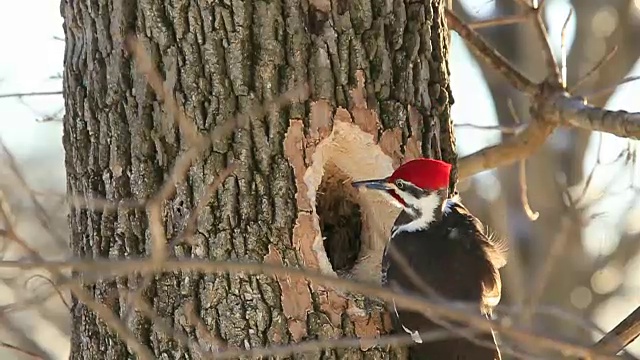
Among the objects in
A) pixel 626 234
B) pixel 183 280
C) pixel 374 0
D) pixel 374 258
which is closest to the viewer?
pixel 183 280

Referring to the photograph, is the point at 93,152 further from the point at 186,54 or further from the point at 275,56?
the point at 275,56

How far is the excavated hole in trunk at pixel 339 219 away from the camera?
11.4ft

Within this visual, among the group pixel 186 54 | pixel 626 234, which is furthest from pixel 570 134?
pixel 186 54

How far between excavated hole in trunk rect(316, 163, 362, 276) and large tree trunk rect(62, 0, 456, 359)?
26 centimetres

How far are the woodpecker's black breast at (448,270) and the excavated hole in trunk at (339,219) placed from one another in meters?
0.16

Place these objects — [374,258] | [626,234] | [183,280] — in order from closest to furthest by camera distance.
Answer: [183,280]
[374,258]
[626,234]

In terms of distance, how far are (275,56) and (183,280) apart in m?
0.69

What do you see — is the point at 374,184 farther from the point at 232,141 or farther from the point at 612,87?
the point at 612,87

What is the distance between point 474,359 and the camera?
3.14 m

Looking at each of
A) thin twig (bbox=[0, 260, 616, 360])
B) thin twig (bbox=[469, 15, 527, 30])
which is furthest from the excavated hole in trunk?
thin twig (bbox=[0, 260, 616, 360])

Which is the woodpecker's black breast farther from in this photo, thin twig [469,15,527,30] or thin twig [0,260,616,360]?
thin twig [0,260,616,360]

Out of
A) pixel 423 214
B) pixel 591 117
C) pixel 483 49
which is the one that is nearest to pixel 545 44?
pixel 483 49

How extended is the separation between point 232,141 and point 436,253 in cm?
75

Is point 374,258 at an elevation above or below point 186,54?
below
